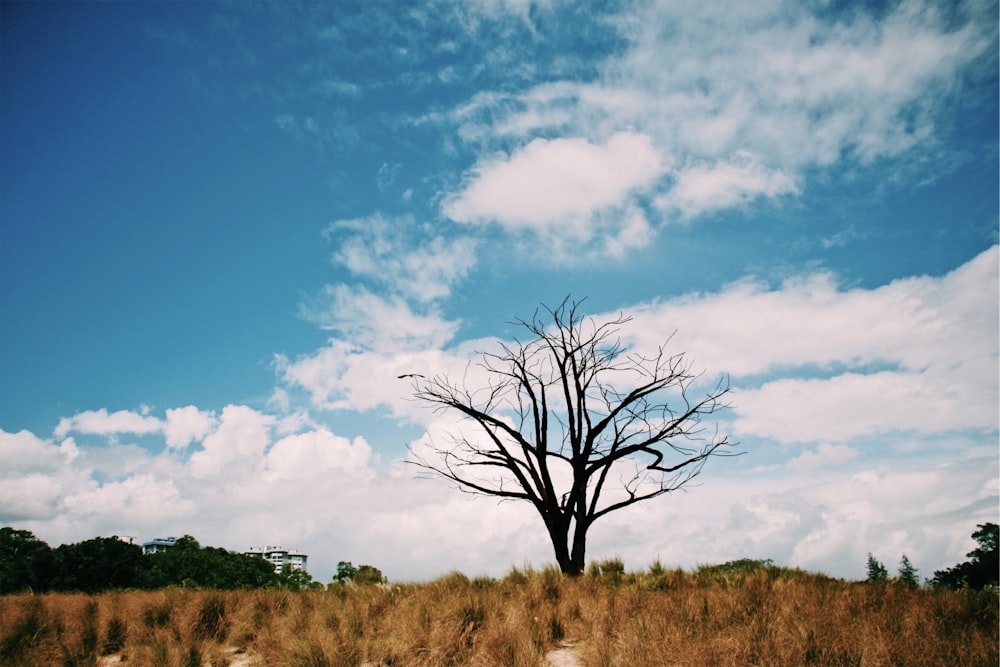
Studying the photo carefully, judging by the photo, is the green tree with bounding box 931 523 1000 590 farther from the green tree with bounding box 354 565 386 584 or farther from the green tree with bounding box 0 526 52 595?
the green tree with bounding box 0 526 52 595

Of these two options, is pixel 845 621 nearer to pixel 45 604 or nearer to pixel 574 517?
pixel 574 517

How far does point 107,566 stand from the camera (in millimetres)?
53281

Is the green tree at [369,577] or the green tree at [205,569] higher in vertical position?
the green tree at [369,577]

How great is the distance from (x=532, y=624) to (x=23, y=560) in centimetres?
6654

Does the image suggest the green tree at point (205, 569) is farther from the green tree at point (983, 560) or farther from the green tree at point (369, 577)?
the green tree at point (983, 560)

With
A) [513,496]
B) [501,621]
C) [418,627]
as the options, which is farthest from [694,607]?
[513,496]

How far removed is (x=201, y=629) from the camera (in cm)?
864

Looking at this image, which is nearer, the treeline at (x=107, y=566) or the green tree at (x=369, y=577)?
the green tree at (x=369, y=577)

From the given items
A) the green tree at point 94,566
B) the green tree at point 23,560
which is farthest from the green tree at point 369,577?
the green tree at point 94,566

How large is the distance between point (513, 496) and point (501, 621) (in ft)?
19.7

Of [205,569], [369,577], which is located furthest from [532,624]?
[205,569]

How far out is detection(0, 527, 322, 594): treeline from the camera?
168 ft

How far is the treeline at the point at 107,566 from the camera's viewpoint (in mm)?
51312

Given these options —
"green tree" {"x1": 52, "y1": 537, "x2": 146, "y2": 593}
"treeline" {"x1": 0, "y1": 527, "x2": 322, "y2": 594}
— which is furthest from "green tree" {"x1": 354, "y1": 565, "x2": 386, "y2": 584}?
"green tree" {"x1": 52, "y1": 537, "x2": 146, "y2": 593}
